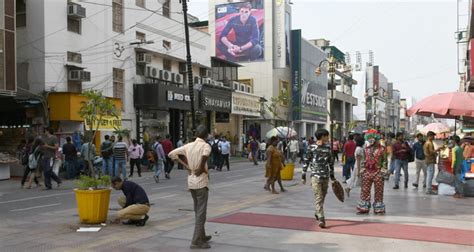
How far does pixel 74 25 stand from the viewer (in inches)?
969

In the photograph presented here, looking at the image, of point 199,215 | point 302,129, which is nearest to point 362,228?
point 199,215

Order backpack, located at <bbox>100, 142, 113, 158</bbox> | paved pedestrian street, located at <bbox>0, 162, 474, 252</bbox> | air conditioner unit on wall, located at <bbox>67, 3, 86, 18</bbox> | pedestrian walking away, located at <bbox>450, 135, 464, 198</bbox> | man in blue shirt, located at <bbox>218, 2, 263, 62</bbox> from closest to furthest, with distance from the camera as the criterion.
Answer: paved pedestrian street, located at <bbox>0, 162, 474, 252</bbox>, pedestrian walking away, located at <bbox>450, 135, 464, 198</bbox>, backpack, located at <bbox>100, 142, 113, 158</bbox>, air conditioner unit on wall, located at <bbox>67, 3, 86, 18</bbox>, man in blue shirt, located at <bbox>218, 2, 263, 62</bbox>

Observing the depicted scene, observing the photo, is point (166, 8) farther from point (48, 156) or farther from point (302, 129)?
point (302, 129)

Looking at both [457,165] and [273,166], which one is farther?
[273,166]

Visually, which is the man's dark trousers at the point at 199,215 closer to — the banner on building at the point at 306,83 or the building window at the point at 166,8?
the building window at the point at 166,8

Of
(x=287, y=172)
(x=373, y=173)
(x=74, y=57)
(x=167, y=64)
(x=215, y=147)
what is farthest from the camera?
(x=167, y=64)

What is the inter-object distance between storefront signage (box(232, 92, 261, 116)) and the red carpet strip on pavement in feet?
99.8

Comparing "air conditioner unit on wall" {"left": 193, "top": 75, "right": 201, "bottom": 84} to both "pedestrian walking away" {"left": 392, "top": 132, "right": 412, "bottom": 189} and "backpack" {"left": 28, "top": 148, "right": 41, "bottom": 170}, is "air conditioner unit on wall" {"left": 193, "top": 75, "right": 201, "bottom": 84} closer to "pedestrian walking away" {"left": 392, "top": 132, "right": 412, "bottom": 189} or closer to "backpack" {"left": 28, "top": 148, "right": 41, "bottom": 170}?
"backpack" {"left": 28, "top": 148, "right": 41, "bottom": 170}

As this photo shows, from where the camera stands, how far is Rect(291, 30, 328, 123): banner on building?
5209 cm

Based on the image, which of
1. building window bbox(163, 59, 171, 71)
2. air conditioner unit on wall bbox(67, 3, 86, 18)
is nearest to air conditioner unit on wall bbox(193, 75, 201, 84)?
building window bbox(163, 59, 171, 71)

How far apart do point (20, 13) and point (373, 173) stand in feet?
61.6

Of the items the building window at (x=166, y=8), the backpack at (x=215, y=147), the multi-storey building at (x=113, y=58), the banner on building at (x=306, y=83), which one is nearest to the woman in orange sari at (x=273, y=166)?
the backpack at (x=215, y=147)

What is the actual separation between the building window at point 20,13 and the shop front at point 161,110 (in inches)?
292

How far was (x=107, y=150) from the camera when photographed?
17.7 meters
